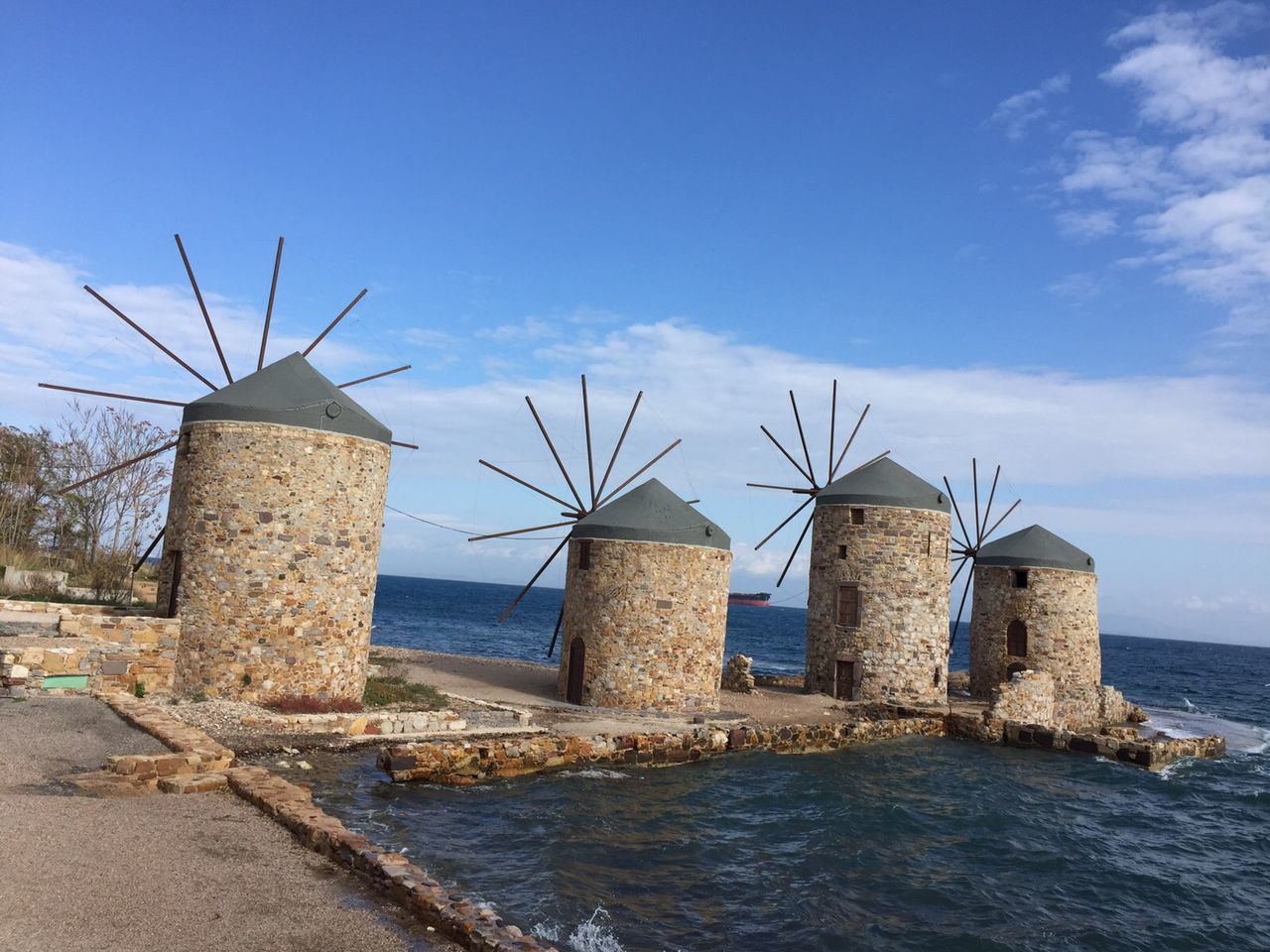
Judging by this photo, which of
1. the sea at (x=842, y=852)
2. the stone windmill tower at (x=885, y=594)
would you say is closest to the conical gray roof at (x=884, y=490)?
the stone windmill tower at (x=885, y=594)

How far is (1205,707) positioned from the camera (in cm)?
4144

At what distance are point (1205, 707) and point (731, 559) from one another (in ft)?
108

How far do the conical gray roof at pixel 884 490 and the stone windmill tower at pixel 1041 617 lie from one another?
4839 millimetres

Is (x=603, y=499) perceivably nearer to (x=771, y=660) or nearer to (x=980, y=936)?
(x=980, y=936)

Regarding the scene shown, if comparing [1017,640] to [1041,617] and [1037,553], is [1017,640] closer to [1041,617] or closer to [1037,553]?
[1041,617]

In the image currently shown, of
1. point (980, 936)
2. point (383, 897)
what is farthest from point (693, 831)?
point (383, 897)

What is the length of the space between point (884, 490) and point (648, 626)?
28.1 ft

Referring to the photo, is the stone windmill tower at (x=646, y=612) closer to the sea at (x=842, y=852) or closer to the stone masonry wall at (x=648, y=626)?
the stone masonry wall at (x=648, y=626)

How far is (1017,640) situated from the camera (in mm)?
27547

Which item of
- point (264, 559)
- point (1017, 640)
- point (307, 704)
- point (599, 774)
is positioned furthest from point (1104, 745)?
point (264, 559)

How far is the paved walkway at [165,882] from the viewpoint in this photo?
18.8ft

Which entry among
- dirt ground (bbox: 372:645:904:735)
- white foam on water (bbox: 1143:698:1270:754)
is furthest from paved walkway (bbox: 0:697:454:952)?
white foam on water (bbox: 1143:698:1270:754)

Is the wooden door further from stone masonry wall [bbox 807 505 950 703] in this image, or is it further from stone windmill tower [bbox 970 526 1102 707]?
stone windmill tower [bbox 970 526 1102 707]

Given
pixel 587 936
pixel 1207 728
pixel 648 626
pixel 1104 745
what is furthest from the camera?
pixel 1207 728
